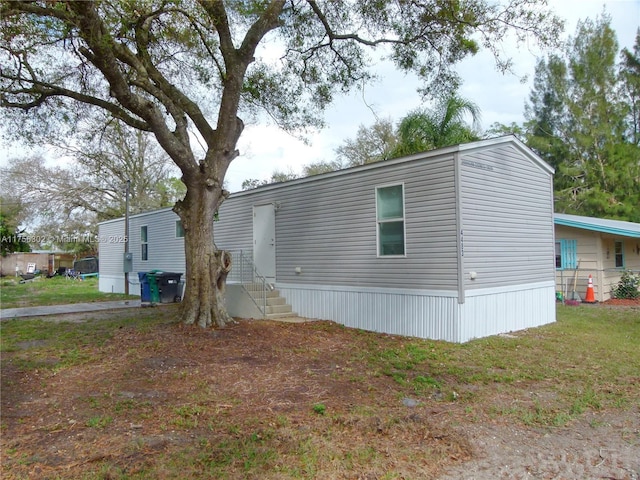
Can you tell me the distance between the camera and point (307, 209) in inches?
409

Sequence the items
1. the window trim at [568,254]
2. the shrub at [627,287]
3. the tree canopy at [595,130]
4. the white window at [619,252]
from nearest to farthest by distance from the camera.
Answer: the shrub at [627,287] → the window trim at [568,254] → the white window at [619,252] → the tree canopy at [595,130]

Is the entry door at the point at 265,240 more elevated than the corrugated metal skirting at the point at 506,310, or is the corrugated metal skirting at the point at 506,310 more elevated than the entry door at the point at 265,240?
the entry door at the point at 265,240

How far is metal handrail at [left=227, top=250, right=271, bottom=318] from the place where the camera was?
34.4 ft

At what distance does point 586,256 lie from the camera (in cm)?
1419

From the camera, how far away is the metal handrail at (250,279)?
34.4ft

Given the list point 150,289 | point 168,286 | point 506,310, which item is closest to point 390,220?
point 506,310

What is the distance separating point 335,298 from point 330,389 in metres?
4.60

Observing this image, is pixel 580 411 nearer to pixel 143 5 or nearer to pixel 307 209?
pixel 307 209

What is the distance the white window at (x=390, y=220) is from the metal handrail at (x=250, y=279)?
287 cm

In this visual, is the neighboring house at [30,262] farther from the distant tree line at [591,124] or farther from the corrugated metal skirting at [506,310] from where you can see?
the corrugated metal skirting at [506,310]

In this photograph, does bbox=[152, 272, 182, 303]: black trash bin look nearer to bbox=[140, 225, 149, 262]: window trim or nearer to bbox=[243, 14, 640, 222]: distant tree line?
bbox=[140, 225, 149, 262]: window trim

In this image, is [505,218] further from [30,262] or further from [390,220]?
[30,262]

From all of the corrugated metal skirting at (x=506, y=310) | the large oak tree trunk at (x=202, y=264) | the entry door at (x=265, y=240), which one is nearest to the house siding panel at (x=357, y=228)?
the entry door at (x=265, y=240)

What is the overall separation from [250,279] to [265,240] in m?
1.10
